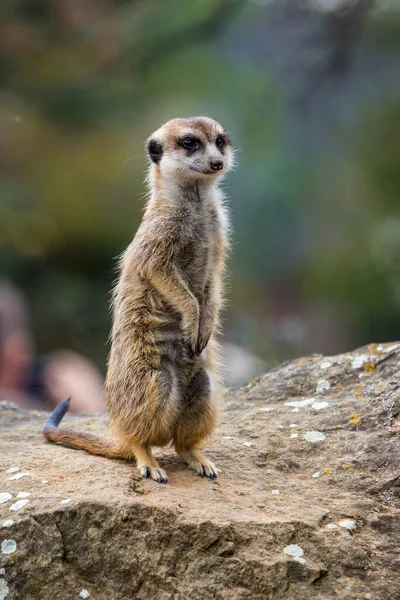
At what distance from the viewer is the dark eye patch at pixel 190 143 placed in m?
3.38

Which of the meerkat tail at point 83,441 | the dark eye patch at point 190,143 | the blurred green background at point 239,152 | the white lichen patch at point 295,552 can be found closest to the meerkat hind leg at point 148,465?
the meerkat tail at point 83,441

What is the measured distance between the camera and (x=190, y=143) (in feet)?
11.1

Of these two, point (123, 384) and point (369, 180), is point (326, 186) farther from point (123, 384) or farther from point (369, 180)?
point (123, 384)

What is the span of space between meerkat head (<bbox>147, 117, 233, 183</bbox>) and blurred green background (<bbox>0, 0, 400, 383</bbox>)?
2.63m

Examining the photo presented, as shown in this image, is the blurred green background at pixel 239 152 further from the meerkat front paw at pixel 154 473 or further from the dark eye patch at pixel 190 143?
the meerkat front paw at pixel 154 473

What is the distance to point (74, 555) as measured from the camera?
2.46m

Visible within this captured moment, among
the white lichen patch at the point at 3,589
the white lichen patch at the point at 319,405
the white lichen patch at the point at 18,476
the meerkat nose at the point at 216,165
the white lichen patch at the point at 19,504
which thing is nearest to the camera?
the white lichen patch at the point at 3,589

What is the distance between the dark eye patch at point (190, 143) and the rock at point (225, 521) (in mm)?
1120

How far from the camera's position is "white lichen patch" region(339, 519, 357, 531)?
259 cm

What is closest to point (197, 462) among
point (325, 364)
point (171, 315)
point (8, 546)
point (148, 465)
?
point (148, 465)

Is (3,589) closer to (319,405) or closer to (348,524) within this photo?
(348,524)

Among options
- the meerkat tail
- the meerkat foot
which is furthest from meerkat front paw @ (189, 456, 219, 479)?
the meerkat tail

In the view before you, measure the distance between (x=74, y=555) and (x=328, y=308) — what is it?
5141mm

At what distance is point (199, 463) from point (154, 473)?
0.20 meters
